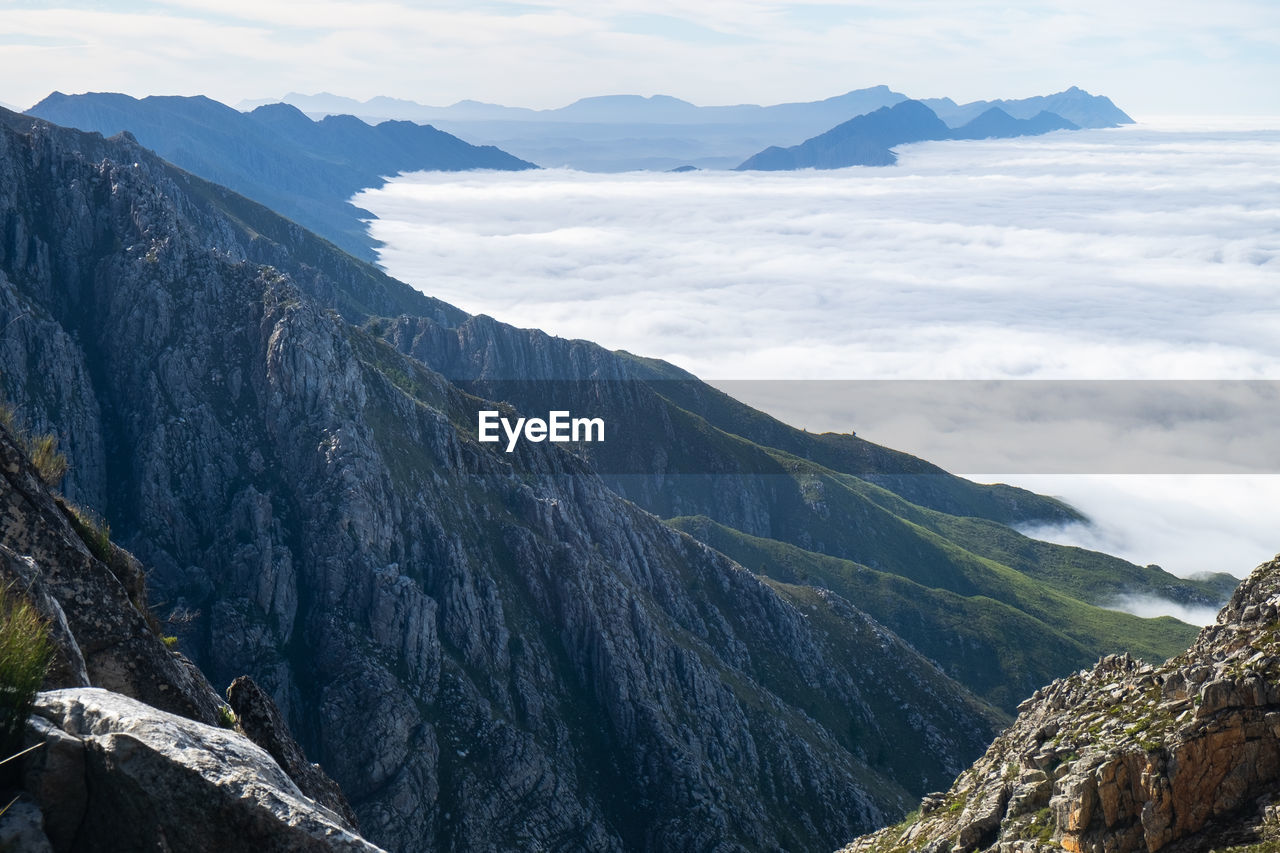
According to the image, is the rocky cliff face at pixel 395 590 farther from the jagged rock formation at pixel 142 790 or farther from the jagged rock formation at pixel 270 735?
the jagged rock formation at pixel 142 790

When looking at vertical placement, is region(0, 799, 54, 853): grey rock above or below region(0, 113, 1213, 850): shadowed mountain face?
above

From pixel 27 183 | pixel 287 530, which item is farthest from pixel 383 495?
pixel 27 183

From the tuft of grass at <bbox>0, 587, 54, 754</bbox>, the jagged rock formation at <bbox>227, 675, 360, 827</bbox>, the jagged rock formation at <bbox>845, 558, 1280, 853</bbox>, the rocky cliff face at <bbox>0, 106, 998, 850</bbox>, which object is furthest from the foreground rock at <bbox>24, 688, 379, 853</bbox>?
the rocky cliff face at <bbox>0, 106, 998, 850</bbox>

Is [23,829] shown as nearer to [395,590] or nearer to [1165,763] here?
[1165,763]

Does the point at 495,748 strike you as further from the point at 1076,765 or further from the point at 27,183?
the point at 27,183

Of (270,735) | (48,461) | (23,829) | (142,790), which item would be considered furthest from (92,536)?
(23,829)

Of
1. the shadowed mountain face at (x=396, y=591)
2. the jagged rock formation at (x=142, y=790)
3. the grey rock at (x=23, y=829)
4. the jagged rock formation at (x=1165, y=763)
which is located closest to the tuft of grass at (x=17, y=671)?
the jagged rock formation at (x=142, y=790)

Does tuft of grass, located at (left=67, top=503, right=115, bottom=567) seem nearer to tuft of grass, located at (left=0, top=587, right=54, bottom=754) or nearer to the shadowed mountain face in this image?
tuft of grass, located at (left=0, top=587, right=54, bottom=754)
